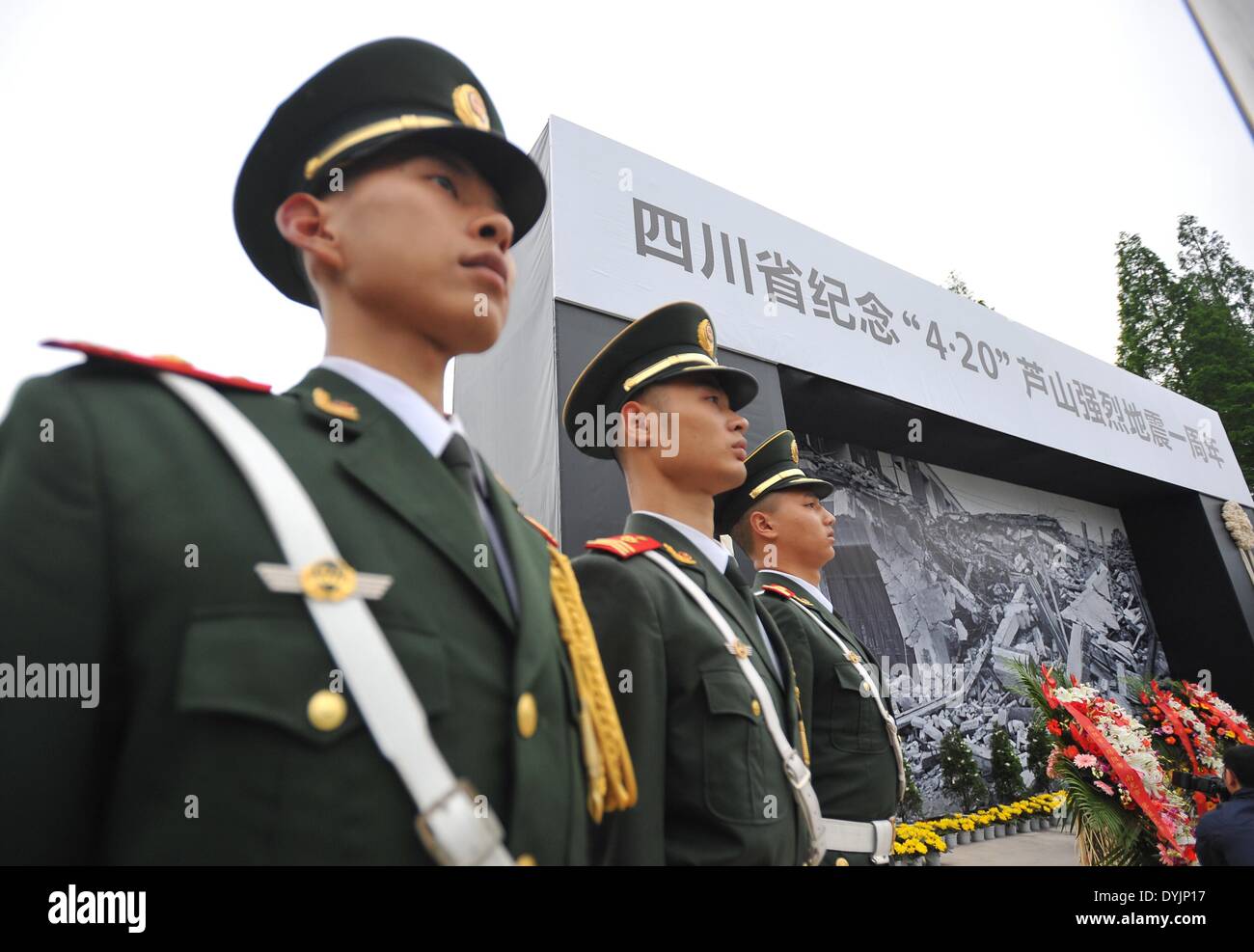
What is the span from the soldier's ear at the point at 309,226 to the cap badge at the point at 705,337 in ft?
4.26

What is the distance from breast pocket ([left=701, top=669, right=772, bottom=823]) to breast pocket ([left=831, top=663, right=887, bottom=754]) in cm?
84

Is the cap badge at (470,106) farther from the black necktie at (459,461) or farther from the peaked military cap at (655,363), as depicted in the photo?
the peaked military cap at (655,363)

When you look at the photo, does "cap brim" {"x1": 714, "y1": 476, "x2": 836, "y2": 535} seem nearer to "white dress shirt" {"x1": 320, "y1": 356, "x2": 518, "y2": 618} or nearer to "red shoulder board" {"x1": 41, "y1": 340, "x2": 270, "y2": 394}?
"white dress shirt" {"x1": 320, "y1": 356, "x2": 518, "y2": 618}

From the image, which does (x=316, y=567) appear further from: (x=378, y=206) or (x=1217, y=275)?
(x=1217, y=275)

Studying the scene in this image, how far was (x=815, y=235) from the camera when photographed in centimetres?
536

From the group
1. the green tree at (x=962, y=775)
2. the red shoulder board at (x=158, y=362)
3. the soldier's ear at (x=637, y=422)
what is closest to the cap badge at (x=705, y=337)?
the soldier's ear at (x=637, y=422)

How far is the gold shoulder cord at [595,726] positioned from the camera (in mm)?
1079

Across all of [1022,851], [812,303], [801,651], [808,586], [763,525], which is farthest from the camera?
[1022,851]

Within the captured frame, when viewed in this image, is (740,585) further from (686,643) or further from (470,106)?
(470,106)

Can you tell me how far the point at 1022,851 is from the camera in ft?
20.5

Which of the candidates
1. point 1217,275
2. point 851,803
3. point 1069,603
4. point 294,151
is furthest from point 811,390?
point 1217,275

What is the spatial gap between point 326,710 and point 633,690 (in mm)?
883

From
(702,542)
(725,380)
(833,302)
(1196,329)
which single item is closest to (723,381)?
(725,380)

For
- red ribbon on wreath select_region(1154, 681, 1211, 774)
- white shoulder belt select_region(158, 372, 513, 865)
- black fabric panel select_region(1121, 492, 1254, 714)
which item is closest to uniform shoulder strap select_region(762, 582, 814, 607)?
white shoulder belt select_region(158, 372, 513, 865)
